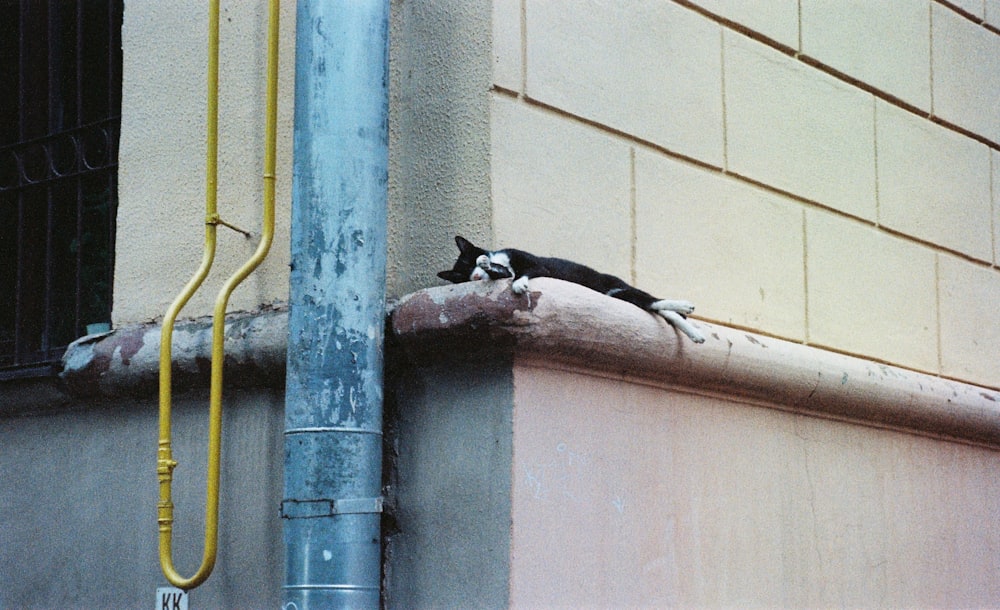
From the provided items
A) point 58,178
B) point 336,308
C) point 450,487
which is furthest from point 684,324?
point 58,178

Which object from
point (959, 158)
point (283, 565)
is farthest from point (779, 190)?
point (283, 565)

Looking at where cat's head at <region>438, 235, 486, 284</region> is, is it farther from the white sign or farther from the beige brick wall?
the white sign

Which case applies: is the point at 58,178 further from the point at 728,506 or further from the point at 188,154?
the point at 728,506

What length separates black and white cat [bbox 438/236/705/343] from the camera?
3.23 meters

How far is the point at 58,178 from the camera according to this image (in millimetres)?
4609

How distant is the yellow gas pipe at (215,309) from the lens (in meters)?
3.47

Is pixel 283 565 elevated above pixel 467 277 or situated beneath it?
situated beneath

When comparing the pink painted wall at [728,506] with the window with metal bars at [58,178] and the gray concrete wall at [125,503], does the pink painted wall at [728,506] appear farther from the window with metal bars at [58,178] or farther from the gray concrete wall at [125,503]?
the window with metal bars at [58,178]

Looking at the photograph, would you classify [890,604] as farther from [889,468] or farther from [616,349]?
[616,349]

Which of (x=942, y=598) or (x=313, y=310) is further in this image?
(x=942, y=598)

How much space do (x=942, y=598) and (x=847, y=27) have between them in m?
1.99

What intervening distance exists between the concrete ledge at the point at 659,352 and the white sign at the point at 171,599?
3.13 feet

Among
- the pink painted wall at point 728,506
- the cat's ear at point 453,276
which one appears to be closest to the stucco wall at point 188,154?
the cat's ear at point 453,276

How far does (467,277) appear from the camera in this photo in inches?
130
